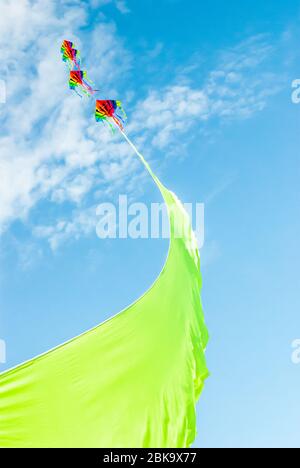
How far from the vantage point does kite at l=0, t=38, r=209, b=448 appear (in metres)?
5.05

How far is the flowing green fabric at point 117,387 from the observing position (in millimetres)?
5055

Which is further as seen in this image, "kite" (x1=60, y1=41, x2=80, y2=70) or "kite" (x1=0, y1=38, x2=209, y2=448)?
"kite" (x1=60, y1=41, x2=80, y2=70)

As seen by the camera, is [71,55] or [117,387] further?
[71,55]

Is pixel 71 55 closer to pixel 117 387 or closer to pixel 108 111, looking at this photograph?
pixel 108 111

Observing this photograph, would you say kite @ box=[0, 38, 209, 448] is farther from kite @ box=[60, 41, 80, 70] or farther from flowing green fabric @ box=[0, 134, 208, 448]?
kite @ box=[60, 41, 80, 70]

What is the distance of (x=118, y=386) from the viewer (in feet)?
18.3

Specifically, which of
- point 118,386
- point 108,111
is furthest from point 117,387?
point 108,111

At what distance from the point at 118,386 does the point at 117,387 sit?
1cm

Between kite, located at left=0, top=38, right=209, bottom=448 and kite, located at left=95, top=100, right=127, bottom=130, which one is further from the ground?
kite, located at left=95, top=100, right=127, bottom=130

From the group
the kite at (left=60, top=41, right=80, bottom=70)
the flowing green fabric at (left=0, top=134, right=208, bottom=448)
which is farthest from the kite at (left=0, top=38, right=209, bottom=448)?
the kite at (left=60, top=41, right=80, bottom=70)

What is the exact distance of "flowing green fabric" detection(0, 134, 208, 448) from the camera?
199 inches
